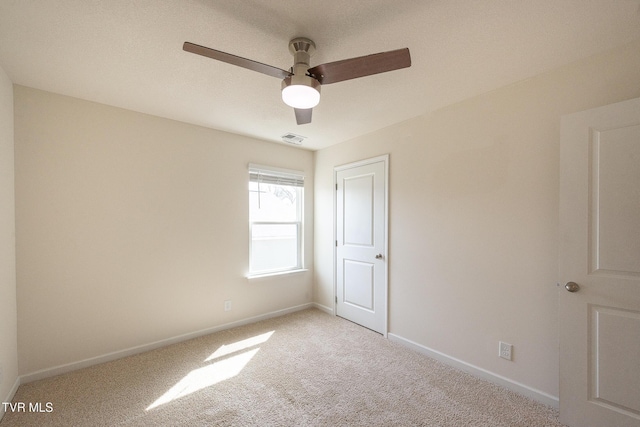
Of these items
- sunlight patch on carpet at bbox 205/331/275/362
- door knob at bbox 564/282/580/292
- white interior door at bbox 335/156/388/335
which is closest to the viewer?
door knob at bbox 564/282/580/292

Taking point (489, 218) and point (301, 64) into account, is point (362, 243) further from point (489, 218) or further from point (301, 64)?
point (301, 64)

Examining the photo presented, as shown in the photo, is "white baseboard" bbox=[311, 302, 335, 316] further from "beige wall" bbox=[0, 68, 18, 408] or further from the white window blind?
"beige wall" bbox=[0, 68, 18, 408]

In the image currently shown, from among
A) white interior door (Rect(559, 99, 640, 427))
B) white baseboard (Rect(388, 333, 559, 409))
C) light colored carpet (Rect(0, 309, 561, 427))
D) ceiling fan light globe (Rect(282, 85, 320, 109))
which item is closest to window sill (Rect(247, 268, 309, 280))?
light colored carpet (Rect(0, 309, 561, 427))

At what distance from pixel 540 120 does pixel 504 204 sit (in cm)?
68

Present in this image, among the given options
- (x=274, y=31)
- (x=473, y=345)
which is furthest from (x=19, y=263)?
(x=473, y=345)

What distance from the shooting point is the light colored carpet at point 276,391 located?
6.02ft

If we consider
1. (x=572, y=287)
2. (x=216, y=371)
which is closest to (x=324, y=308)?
(x=216, y=371)

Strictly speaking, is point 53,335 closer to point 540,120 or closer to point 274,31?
point 274,31

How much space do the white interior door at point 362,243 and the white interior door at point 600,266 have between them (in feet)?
5.30

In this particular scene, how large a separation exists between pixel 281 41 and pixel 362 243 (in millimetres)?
2425

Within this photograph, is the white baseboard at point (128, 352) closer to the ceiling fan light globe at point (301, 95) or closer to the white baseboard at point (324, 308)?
the white baseboard at point (324, 308)

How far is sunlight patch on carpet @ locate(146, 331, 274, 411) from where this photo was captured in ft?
6.90

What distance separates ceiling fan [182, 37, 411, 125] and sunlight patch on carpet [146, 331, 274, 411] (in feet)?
7.68

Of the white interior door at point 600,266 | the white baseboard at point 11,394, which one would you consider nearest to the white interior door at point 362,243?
the white interior door at point 600,266
